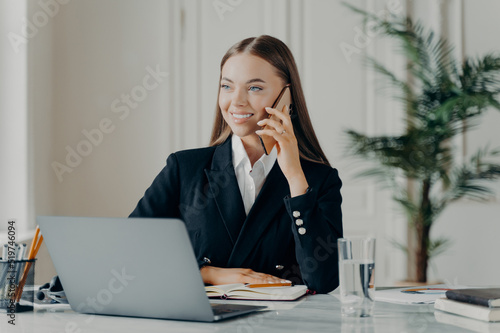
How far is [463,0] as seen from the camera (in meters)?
4.17

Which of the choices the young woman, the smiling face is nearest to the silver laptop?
the young woman

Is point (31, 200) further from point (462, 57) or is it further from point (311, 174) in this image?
point (462, 57)

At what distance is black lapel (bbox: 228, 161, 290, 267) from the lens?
1872 mm

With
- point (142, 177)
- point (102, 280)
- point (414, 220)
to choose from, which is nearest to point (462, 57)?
point (414, 220)

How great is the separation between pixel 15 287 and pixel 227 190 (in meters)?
0.78

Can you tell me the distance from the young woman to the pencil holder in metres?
0.58

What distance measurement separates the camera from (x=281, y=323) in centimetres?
114

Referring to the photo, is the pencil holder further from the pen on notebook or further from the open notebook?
the pen on notebook

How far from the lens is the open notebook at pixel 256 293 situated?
55.8 inches

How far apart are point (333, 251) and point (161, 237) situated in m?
0.75

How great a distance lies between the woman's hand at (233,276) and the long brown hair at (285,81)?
46 cm

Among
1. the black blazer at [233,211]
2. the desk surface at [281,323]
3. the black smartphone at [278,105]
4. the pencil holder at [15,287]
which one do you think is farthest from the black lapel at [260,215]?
the pencil holder at [15,287]

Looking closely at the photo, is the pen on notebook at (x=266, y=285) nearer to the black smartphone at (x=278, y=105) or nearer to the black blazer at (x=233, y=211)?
the black blazer at (x=233, y=211)

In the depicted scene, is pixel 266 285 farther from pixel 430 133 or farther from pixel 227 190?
pixel 430 133
